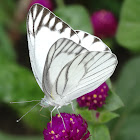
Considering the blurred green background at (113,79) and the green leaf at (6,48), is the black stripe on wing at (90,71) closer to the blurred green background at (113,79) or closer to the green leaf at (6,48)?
the blurred green background at (113,79)

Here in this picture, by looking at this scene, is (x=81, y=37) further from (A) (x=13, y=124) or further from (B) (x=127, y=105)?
(A) (x=13, y=124)

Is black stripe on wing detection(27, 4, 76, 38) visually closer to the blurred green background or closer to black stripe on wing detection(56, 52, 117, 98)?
black stripe on wing detection(56, 52, 117, 98)

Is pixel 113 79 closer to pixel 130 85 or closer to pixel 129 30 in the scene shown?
pixel 130 85

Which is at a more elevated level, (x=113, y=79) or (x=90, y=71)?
(x=90, y=71)

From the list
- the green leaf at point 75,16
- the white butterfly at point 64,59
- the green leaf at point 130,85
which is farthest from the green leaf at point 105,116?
the green leaf at point 75,16

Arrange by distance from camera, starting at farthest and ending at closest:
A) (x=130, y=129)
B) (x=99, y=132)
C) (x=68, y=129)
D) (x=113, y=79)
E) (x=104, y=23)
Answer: (x=113, y=79) → (x=104, y=23) → (x=130, y=129) → (x=99, y=132) → (x=68, y=129)

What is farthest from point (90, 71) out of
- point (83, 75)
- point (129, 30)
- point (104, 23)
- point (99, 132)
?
point (104, 23)
